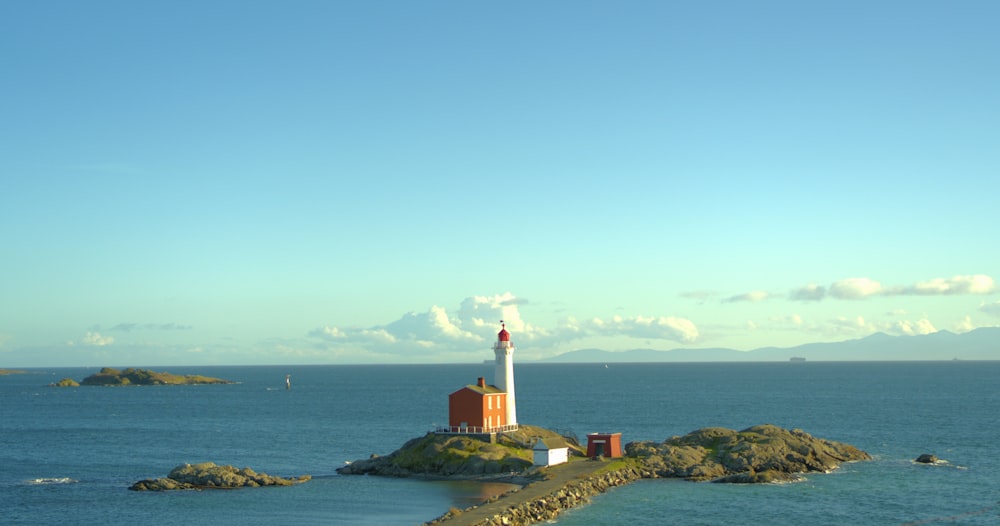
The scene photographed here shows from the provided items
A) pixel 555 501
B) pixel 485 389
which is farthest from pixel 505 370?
pixel 555 501

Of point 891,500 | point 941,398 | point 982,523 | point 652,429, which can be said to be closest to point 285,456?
point 652,429

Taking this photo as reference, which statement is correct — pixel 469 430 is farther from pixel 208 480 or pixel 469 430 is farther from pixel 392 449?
pixel 208 480

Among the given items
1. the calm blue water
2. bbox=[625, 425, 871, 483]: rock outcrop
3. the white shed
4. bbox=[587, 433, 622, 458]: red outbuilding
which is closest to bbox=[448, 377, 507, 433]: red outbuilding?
the white shed

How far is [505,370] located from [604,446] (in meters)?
12.5

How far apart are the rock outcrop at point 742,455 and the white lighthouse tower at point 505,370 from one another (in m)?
11.5

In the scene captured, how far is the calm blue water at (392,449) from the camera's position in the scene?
56.2 m

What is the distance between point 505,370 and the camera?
266ft

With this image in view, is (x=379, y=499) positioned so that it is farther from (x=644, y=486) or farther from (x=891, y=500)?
(x=891, y=500)

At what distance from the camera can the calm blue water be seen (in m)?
56.2

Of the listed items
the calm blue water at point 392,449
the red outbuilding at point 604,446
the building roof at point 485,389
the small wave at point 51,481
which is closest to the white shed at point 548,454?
the red outbuilding at point 604,446

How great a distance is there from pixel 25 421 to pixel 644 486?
111518 mm

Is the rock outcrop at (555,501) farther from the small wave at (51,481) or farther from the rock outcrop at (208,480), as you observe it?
the small wave at (51,481)

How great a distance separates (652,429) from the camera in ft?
372

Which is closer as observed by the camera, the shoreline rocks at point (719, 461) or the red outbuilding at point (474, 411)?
the shoreline rocks at point (719, 461)
